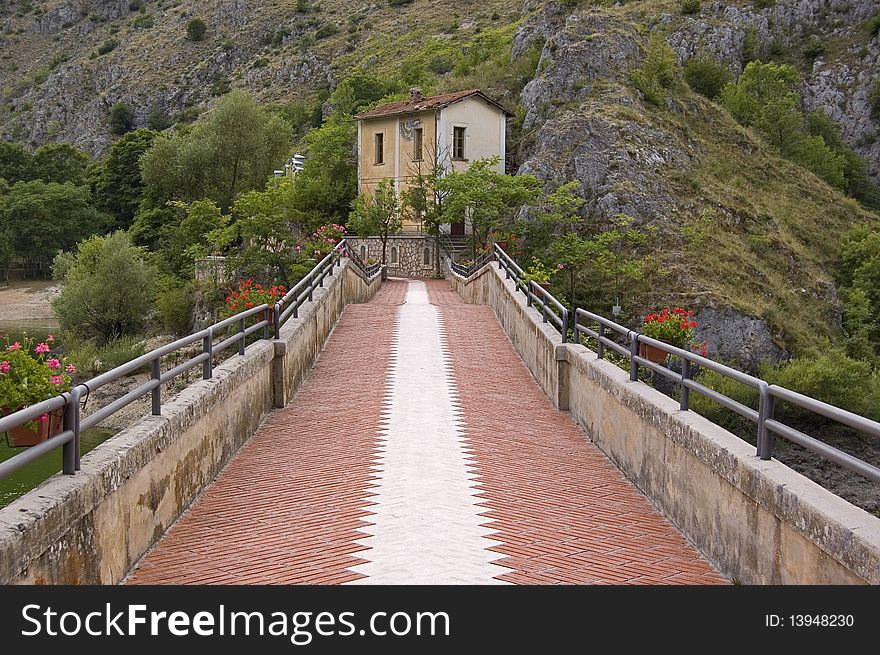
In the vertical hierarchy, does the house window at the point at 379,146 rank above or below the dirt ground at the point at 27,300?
above

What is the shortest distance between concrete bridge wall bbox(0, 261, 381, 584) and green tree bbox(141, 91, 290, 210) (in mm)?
58452

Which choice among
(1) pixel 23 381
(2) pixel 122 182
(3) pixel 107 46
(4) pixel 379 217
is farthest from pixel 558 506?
(3) pixel 107 46

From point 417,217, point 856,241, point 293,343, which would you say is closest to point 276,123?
point 417,217

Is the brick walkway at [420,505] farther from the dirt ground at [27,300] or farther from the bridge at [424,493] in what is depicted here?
the dirt ground at [27,300]

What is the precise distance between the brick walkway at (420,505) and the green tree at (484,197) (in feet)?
84.6

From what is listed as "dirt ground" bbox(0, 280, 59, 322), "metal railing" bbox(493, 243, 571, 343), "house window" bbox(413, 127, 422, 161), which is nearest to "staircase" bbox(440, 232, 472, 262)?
"house window" bbox(413, 127, 422, 161)

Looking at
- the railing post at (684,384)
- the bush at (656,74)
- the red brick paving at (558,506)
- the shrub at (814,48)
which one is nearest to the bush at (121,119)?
the bush at (656,74)

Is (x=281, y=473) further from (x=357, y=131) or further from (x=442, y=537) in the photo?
(x=357, y=131)

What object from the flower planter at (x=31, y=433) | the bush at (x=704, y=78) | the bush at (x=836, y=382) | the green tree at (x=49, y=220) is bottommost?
the bush at (x=836, y=382)

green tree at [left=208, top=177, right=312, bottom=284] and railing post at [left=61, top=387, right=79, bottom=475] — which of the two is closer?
railing post at [left=61, top=387, right=79, bottom=475]

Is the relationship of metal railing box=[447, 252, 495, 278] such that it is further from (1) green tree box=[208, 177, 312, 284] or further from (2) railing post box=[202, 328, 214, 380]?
(2) railing post box=[202, 328, 214, 380]

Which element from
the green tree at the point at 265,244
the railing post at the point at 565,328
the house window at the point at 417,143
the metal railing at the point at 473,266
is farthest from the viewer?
the house window at the point at 417,143

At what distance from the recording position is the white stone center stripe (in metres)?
5.83

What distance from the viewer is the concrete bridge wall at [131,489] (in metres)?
4.50
